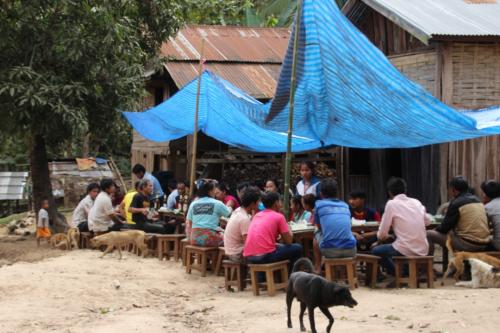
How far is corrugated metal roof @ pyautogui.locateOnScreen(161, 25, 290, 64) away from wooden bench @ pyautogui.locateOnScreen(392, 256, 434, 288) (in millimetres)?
10538

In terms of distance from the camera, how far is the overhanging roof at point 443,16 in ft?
42.0

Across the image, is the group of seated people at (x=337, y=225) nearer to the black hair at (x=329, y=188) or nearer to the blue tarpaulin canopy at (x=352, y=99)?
the black hair at (x=329, y=188)

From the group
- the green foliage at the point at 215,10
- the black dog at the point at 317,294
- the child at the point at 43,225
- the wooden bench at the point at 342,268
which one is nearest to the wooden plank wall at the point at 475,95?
the wooden bench at the point at 342,268

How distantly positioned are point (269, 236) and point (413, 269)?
166 centimetres

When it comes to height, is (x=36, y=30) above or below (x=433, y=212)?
above

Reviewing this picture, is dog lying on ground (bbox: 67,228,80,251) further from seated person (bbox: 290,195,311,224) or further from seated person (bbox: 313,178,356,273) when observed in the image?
seated person (bbox: 313,178,356,273)

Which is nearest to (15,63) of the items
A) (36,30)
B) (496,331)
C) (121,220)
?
(36,30)

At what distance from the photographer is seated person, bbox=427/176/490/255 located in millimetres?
9180

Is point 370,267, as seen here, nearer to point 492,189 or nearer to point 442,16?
point 492,189

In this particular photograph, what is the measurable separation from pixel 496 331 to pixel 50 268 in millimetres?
6318

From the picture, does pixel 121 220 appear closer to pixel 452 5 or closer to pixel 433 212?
pixel 433 212

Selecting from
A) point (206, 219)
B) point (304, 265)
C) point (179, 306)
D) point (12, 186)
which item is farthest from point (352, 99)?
point (12, 186)

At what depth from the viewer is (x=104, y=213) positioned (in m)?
12.9

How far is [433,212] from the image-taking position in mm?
13500
